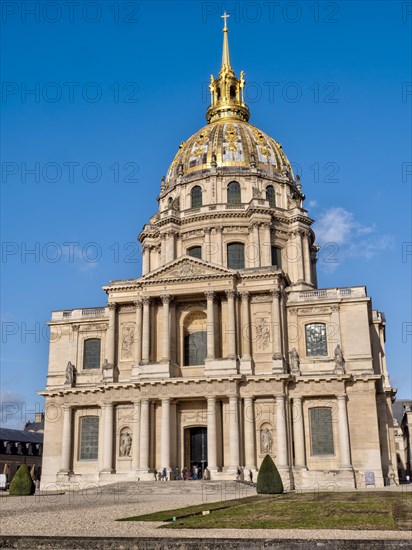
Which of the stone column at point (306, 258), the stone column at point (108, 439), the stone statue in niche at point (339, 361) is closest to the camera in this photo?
the stone statue in niche at point (339, 361)

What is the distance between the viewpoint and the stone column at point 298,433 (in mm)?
44219

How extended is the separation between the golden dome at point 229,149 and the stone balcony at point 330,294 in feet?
56.6

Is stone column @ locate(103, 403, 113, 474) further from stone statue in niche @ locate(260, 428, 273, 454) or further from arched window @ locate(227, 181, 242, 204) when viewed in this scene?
arched window @ locate(227, 181, 242, 204)

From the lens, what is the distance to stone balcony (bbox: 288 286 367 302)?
48000mm

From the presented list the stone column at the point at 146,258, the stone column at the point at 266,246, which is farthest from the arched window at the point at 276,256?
the stone column at the point at 146,258

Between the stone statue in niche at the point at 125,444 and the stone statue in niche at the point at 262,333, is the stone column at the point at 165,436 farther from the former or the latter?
the stone statue in niche at the point at 262,333

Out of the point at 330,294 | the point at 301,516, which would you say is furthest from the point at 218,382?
the point at 301,516

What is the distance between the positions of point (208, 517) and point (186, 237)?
42.0 m

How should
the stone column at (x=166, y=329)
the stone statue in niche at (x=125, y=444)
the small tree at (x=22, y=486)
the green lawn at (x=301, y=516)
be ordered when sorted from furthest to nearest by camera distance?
the stone column at (x=166, y=329)
the stone statue in niche at (x=125, y=444)
the small tree at (x=22, y=486)
the green lawn at (x=301, y=516)

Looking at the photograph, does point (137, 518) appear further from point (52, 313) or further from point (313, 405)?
point (52, 313)

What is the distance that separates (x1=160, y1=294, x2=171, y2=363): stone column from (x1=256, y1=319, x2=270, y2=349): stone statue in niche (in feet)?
21.6

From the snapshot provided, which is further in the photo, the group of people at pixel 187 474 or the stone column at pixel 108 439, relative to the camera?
the stone column at pixel 108 439

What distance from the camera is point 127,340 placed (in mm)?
49875

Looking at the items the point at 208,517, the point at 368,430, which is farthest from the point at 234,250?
the point at 208,517
